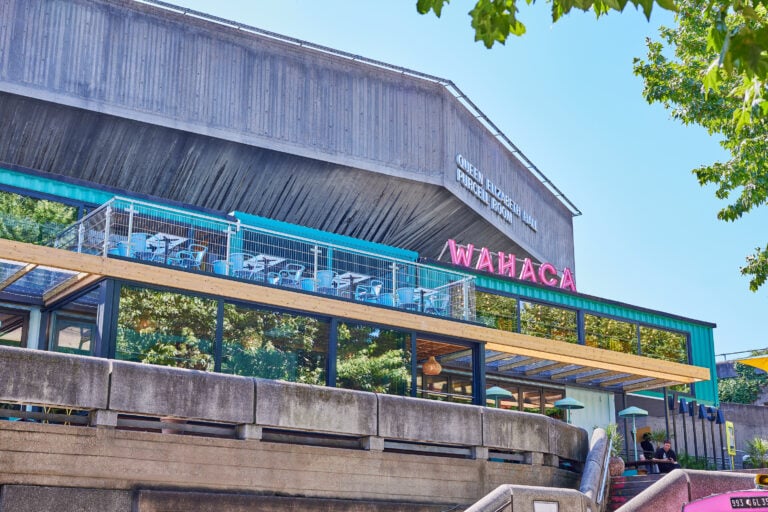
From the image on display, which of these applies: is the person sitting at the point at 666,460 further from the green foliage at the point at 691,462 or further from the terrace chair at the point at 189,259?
the terrace chair at the point at 189,259

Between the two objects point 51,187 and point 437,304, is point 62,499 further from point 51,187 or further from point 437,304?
point 437,304

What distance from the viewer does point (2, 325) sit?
18422 millimetres

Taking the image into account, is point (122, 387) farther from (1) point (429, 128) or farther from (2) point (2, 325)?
(1) point (429, 128)

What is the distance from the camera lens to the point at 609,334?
93.9ft

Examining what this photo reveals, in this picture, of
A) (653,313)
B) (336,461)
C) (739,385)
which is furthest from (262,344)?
(739,385)

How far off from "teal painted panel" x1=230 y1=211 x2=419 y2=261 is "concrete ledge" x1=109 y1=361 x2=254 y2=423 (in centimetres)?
1069

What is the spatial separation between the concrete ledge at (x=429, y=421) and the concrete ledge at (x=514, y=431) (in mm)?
233

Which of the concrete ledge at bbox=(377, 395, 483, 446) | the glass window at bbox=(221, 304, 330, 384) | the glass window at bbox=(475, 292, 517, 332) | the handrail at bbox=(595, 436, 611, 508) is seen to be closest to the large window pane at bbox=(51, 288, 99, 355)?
the glass window at bbox=(221, 304, 330, 384)

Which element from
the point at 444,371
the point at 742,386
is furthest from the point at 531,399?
the point at 742,386

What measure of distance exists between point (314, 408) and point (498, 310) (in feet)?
36.8

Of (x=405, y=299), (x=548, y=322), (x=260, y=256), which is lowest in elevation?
(x=405, y=299)

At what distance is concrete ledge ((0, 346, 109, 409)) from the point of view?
43.2ft

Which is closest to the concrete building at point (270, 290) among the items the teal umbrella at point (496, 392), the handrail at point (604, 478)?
the teal umbrella at point (496, 392)

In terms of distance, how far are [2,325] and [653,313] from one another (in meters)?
19.5
